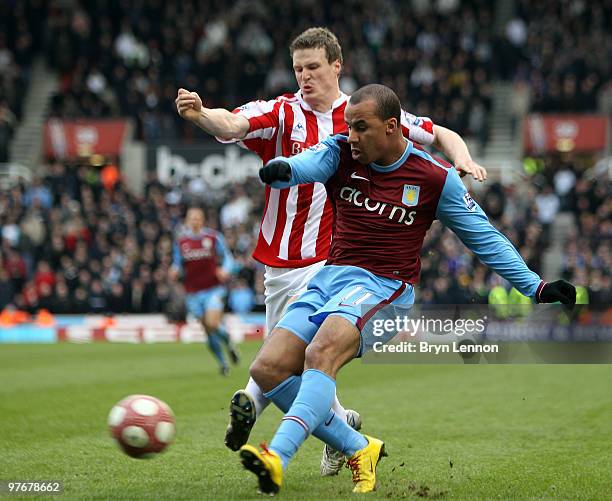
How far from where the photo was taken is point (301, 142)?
7.63 m

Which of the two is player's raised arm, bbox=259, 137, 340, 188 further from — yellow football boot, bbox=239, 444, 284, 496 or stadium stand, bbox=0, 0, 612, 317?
stadium stand, bbox=0, 0, 612, 317

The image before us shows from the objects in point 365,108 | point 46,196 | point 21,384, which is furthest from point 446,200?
point 46,196

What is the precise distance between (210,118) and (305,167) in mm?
816

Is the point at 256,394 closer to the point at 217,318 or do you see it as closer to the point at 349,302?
the point at 349,302

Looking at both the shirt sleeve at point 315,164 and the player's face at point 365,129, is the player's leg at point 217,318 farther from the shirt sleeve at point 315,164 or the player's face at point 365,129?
the player's face at point 365,129

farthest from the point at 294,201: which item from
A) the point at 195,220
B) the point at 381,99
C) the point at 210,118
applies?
the point at 195,220

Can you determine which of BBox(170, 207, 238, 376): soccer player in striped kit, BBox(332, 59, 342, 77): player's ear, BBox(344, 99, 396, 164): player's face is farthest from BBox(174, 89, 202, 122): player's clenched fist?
BBox(170, 207, 238, 376): soccer player in striped kit

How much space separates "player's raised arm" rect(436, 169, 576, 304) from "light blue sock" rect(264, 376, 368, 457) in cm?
130

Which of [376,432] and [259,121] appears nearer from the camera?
[259,121]

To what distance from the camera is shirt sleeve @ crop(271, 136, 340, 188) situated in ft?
20.5

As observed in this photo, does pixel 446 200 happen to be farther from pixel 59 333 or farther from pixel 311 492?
pixel 59 333

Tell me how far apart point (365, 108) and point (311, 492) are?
2240 mm

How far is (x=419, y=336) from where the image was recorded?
7172 mm

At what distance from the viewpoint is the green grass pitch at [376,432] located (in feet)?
22.1
